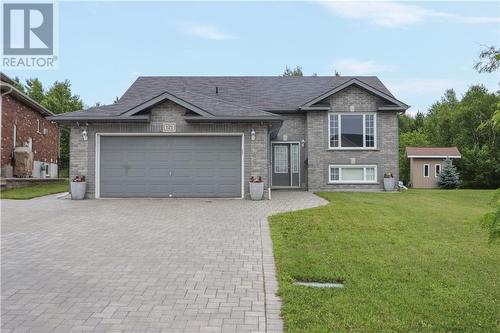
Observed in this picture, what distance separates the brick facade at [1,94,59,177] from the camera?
22.5 metres

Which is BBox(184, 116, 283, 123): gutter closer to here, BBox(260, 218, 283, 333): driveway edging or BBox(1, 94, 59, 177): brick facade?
BBox(260, 218, 283, 333): driveway edging

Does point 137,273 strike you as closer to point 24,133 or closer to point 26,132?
point 24,133

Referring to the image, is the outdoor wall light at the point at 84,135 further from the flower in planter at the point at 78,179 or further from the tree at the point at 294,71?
the tree at the point at 294,71

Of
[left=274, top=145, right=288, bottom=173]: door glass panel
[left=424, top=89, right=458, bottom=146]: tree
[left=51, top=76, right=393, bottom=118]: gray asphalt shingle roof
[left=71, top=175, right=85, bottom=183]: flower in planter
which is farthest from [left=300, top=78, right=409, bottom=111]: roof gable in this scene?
[left=424, top=89, right=458, bottom=146]: tree

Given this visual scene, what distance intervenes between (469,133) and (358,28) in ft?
106

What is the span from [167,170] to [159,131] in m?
1.46

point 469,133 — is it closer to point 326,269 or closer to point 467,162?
point 467,162

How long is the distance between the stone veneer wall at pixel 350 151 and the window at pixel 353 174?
205 millimetres

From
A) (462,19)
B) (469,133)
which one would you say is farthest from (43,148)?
(469,133)

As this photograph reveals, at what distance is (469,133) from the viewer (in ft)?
149

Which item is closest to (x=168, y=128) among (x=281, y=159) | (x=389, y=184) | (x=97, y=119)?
(x=97, y=119)

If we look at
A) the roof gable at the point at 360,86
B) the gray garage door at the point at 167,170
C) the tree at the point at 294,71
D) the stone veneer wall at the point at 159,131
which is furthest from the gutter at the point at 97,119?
the tree at the point at 294,71

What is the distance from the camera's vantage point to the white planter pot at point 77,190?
1538cm

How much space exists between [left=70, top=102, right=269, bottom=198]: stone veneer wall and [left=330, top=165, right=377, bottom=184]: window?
19.8 feet
